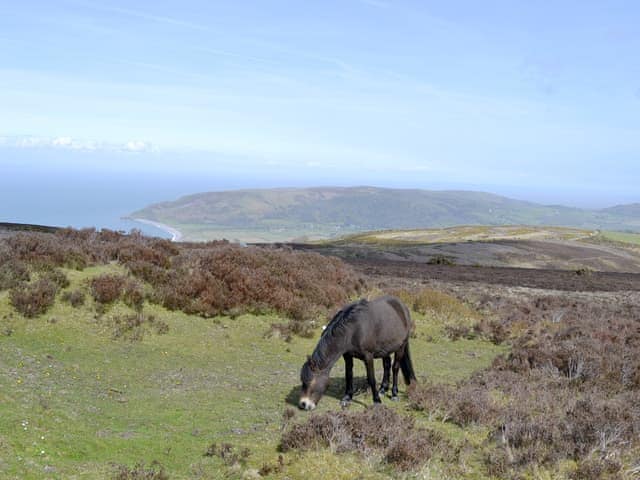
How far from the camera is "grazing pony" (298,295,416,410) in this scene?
35.9ft

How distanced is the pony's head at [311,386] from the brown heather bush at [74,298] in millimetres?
9035

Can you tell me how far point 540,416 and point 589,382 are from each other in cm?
476

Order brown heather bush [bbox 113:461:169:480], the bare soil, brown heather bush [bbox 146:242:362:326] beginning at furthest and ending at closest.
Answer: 1. the bare soil
2. brown heather bush [bbox 146:242:362:326]
3. brown heather bush [bbox 113:461:169:480]

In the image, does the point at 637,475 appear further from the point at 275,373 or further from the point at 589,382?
the point at 275,373

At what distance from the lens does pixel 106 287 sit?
16984 mm

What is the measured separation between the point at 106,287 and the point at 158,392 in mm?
6473

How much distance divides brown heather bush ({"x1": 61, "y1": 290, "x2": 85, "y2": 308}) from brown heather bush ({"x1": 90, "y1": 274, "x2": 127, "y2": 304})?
497 mm

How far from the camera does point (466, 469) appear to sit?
8383 millimetres

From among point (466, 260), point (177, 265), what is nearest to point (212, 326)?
point (177, 265)

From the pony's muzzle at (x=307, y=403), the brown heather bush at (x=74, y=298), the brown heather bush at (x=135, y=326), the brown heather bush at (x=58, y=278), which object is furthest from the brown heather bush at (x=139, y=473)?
the brown heather bush at (x=58, y=278)

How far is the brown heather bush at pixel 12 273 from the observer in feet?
51.4

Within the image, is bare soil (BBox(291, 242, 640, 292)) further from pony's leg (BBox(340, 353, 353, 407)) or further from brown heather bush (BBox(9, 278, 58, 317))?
brown heather bush (BBox(9, 278, 58, 317))

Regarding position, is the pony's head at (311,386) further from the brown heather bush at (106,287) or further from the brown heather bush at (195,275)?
the brown heather bush at (106,287)

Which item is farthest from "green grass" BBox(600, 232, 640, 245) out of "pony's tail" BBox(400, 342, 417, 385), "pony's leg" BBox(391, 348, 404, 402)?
"pony's leg" BBox(391, 348, 404, 402)
